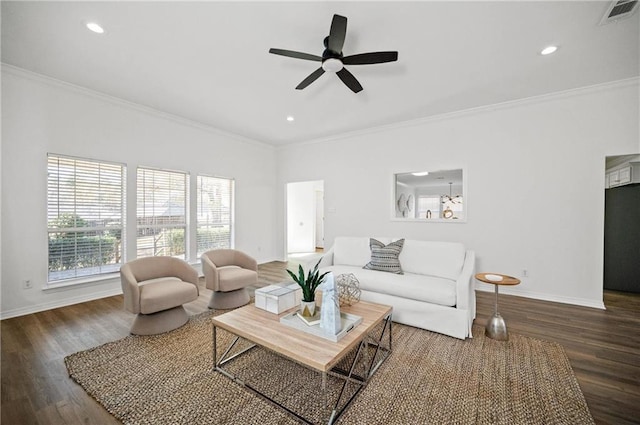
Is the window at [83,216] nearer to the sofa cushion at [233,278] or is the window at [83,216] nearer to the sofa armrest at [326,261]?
the sofa cushion at [233,278]

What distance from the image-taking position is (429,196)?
6.19 m

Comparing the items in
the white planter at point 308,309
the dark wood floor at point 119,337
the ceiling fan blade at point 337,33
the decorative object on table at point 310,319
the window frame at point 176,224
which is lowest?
the dark wood floor at point 119,337

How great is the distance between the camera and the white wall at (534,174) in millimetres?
3365

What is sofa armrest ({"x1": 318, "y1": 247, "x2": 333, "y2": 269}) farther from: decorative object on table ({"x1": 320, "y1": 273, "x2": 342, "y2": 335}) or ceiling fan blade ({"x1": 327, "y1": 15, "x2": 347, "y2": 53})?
ceiling fan blade ({"x1": 327, "y1": 15, "x2": 347, "y2": 53})

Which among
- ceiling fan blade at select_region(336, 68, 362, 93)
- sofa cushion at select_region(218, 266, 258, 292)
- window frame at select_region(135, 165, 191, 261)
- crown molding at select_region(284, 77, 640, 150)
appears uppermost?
crown molding at select_region(284, 77, 640, 150)

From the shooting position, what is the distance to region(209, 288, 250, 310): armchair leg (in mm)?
3332

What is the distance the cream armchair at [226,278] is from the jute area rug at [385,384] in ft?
2.68

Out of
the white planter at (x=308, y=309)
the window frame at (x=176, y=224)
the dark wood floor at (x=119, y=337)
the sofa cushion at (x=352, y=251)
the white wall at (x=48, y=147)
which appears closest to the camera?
the dark wood floor at (x=119, y=337)

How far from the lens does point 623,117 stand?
10.7 feet

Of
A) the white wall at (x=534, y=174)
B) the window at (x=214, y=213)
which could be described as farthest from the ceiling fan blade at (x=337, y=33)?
the window at (x=214, y=213)

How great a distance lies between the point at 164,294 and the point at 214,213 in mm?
2826

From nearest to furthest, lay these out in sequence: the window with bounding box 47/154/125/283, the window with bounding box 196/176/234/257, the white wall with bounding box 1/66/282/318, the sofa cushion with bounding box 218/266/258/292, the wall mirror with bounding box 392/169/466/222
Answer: the white wall with bounding box 1/66/282/318 → the sofa cushion with bounding box 218/266/258/292 → the window with bounding box 47/154/125/283 → the wall mirror with bounding box 392/169/466/222 → the window with bounding box 196/176/234/257

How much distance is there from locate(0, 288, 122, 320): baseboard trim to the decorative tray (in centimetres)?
340

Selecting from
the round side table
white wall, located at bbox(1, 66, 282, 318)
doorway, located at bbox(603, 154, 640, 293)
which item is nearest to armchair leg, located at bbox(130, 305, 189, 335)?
white wall, located at bbox(1, 66, 282, 318)
